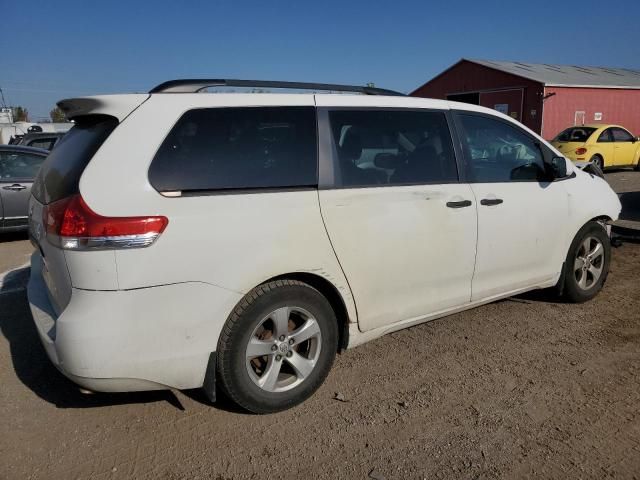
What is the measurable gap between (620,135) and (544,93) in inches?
443

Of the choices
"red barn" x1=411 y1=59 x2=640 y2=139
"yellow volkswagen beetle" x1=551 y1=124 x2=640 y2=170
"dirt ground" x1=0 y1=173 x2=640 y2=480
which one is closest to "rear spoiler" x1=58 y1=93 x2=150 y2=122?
"dirt ground" x1=0 y1=173 x2=640 y2=480

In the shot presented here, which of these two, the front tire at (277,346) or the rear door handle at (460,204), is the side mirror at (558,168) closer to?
the rear door handle at (460,204)

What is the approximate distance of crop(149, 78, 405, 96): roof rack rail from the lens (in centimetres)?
285

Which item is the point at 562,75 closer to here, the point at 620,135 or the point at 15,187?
the point at 620,135

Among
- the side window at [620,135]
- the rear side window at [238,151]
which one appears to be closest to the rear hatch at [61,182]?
the rear side window at [238,151]

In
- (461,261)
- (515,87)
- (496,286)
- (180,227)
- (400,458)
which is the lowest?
(400,458)

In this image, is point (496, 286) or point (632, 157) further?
point (632, 157)

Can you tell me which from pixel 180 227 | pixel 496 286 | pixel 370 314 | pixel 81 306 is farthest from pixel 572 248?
pixel 81 306

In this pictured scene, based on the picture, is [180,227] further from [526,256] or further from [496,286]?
[526,256]

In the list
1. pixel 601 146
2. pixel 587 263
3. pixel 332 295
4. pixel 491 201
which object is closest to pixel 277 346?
pixel 332 295

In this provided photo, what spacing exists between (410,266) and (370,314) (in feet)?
1.35

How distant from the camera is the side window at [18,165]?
24.9 ft

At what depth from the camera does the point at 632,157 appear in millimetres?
17234

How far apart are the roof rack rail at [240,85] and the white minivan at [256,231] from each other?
1cm
